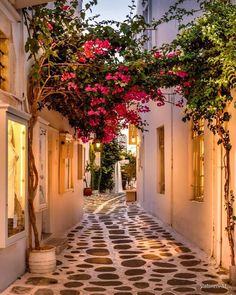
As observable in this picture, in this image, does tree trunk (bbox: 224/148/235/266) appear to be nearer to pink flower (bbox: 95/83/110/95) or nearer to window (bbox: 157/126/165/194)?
pink flower (bbox: 95/83/110/95)

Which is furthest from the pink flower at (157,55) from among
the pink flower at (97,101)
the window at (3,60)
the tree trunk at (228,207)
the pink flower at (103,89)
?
the window at (3,60)

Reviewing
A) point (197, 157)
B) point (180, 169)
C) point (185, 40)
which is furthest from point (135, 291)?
point (180, 169)

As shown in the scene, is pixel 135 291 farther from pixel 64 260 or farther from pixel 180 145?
pixel 180 145

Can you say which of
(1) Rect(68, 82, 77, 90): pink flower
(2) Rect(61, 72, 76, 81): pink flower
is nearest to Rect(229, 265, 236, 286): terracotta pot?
(1) Rect(68, 82, 77, 90): pink flower

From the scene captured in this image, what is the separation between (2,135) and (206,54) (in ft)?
11.2

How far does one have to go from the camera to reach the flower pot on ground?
7.65m

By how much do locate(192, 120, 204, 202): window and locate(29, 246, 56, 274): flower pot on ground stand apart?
4.07 metres

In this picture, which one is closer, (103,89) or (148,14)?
(103,89)

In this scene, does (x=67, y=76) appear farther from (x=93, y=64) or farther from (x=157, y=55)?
(x=157, y=55)

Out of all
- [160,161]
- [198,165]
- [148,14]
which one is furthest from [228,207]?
[148,14]

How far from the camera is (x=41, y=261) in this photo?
7.67 meters

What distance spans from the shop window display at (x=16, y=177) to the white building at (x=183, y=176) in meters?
3.31

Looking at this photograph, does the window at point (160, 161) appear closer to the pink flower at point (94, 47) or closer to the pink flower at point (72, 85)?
the pink flower at point (94, 47)

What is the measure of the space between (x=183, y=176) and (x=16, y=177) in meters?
6.01
